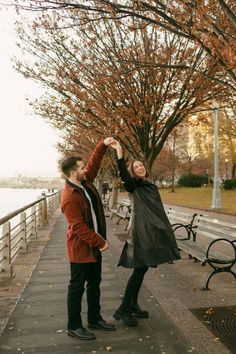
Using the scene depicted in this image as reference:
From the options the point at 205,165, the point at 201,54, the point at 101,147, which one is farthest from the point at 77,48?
the point at 205,165

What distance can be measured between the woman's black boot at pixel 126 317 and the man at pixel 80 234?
18 centimetres

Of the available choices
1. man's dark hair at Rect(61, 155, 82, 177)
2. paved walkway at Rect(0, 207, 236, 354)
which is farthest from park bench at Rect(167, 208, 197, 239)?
man's dark hair at Rect(61, 155, 82, 177)

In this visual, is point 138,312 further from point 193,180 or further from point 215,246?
point 193,180

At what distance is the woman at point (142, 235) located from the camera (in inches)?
187

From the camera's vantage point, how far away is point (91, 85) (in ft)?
43.6

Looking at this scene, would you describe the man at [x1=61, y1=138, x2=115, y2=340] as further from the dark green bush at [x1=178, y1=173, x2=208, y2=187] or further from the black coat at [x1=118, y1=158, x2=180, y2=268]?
the dark green bush at [x1=178, y1=173, x2=208, y2=187]

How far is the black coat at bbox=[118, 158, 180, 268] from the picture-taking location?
187 inches

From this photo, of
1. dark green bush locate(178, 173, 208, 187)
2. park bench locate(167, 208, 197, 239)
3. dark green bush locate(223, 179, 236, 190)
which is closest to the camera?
park bench locate(167, 208, 197, 239)

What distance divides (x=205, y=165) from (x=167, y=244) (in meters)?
64.1

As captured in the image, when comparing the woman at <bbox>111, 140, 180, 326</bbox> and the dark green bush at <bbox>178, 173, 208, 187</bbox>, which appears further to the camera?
the dark green bush at <bbox>178, 173, 208, 187</bbox>

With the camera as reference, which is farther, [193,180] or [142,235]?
[193,180]

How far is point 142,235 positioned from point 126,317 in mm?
949

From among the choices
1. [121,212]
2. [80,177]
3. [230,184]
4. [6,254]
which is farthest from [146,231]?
[230,184]

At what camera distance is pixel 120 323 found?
4.92 metres
